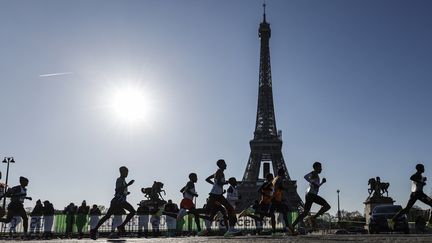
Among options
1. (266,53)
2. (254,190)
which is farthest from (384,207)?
(266,53)

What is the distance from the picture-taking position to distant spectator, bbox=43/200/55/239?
716 inches

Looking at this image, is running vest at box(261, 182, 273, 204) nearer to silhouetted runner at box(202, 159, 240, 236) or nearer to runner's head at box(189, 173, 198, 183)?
runner's head at box(189, 173, 198, 183)

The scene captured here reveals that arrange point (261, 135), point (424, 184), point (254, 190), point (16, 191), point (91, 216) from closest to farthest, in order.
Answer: point (424, 184) → point (16, 191) → point (91, 216) → point (254, 190) → point (261, 135)

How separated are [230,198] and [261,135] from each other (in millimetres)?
62292

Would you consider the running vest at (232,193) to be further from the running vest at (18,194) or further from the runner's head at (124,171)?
the running vest at (18,194)

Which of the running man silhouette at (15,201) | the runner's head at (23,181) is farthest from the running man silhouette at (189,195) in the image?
the runner's head at (23,181)

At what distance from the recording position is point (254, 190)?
2813 inches

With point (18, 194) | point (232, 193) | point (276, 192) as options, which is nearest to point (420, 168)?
point (276, 192)

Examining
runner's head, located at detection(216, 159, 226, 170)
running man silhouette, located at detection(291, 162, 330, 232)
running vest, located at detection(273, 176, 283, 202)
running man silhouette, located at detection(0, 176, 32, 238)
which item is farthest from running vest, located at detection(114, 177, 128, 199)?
running man silhouette, located at detection(291, 162, 330, 232)

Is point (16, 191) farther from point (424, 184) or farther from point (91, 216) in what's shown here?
point (424, 184)

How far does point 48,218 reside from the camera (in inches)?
728

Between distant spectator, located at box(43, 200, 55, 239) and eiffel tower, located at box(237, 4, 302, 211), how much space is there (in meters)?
51.0

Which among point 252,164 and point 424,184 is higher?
point 252,164

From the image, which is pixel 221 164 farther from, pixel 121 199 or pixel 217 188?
pixel 121 199
